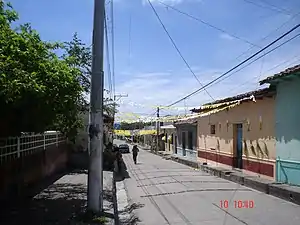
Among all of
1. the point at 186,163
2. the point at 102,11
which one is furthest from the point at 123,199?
the point at 186,163

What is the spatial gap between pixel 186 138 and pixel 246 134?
18.9 m

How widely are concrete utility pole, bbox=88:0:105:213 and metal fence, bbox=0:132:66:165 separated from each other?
2.47 metres

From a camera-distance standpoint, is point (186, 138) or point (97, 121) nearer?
point (97, 121)

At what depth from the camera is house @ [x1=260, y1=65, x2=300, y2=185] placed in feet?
48.5

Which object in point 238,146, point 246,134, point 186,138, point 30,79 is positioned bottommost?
point 238,146

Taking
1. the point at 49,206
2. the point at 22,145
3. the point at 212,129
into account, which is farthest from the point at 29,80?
the point at 212,129

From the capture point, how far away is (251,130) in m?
19.6

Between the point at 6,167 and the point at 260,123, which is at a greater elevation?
the point at 260,123

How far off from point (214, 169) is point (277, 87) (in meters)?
7.91

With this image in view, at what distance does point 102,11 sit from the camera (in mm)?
10039

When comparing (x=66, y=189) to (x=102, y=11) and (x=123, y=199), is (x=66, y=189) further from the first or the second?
(x=102, y=11)

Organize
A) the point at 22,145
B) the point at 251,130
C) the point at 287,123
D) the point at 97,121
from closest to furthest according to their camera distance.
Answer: the point at 97,121
the point at 22,145
the point at 287,123
the point at 251,130
